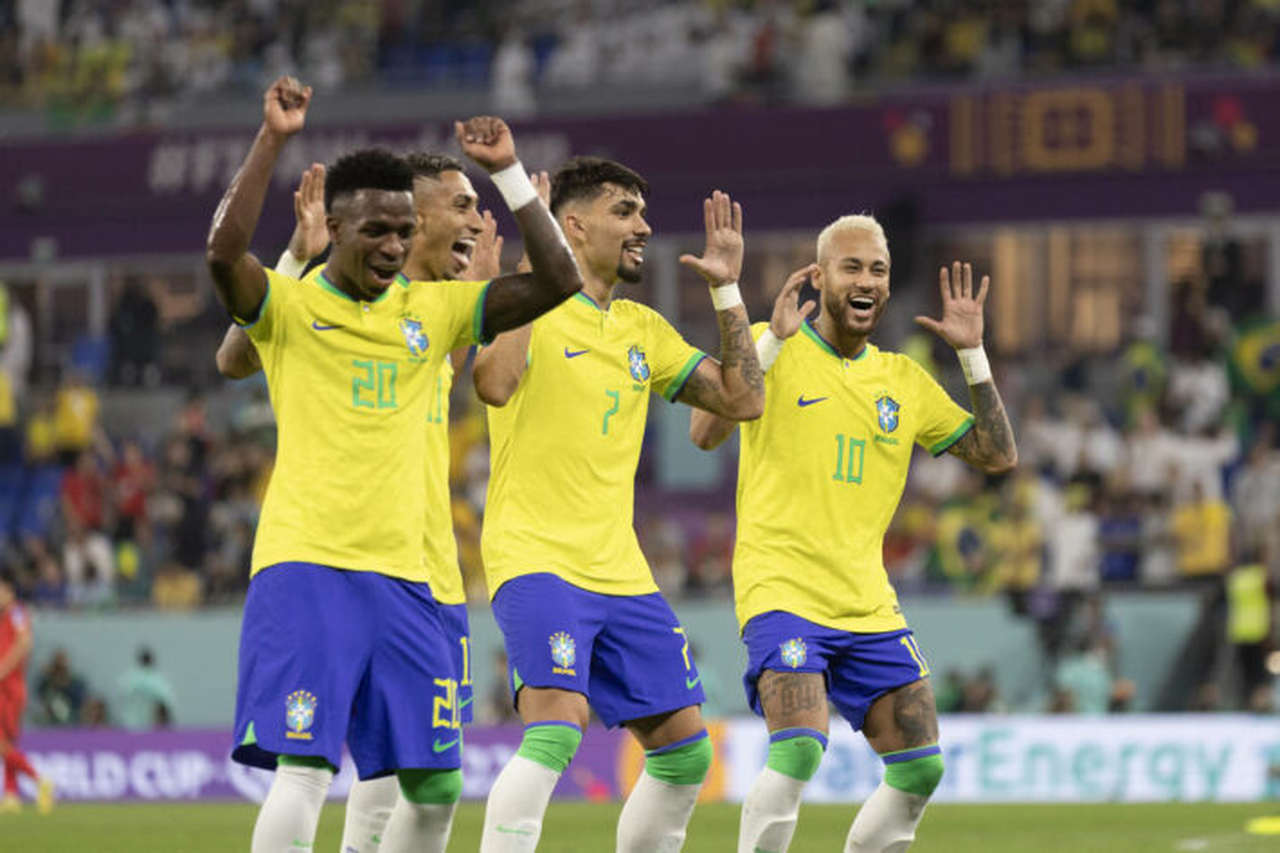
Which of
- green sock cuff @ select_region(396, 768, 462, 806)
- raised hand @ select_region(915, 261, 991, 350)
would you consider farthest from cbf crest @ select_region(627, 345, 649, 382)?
green sock cuff @ select_region(396, 768, 462, 806)

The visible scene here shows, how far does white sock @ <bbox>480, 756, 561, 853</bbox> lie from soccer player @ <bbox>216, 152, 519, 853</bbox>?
0.90 ft

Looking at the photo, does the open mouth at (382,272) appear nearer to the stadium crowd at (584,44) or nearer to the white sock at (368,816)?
the white sock at (368,816)

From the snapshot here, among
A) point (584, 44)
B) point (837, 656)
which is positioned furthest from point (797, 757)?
point (584, 44)

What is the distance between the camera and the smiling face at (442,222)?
8836 millimetres

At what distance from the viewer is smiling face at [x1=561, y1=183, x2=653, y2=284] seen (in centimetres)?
900

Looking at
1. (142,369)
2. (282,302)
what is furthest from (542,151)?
(282,302)

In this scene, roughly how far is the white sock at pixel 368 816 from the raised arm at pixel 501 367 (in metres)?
1.45

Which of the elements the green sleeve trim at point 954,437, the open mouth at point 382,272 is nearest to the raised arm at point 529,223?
the open mouth at point 382,272

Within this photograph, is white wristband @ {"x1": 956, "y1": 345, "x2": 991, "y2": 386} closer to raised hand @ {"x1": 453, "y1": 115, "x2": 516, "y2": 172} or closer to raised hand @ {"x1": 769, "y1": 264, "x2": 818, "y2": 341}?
raised hand @ {"x1": 769, "y1": 264, "x2": 818, "y2": 341}

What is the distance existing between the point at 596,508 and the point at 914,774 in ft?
5.61

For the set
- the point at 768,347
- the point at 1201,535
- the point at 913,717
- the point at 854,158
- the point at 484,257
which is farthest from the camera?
the point at 854,158

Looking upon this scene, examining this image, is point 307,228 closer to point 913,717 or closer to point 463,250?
point 463,250

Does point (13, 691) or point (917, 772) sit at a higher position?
point (917, 772)

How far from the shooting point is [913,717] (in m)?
9.13
